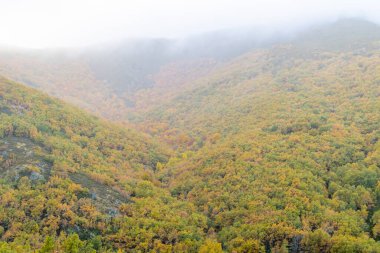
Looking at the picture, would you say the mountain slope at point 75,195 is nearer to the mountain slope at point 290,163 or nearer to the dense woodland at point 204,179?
the dense woodland at point 204,179

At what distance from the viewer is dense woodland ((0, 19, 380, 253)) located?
66.9 meters

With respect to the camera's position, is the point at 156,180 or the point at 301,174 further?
the point at 156,180

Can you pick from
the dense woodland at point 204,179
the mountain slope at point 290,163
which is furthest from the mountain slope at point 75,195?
the mountain slope at point 290,163

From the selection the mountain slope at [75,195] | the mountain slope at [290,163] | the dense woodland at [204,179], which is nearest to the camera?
the mountain slope at [75,195]

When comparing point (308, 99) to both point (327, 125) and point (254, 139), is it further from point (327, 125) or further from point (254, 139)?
point (254, 139)

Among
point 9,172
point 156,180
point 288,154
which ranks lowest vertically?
point 156,180

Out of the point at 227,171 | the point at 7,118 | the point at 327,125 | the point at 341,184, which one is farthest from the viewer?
the point at 327,125

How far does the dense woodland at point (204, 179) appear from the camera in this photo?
2633 inches

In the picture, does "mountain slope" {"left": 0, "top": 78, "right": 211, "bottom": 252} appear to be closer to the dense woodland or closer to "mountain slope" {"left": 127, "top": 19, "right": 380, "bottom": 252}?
the dense woodland

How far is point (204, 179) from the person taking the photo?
95.7m

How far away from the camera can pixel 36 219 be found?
67.2 meters

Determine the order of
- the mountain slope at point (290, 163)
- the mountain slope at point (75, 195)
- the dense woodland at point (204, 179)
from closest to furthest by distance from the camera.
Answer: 1. the mountain slope at point (75, 195)
2. the dense woodland at point (204, 179)
3. the mountain slope at point (290, 163)

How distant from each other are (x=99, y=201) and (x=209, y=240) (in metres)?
22.8

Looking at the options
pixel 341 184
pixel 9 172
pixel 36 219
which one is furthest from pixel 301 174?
pixel 9 172
